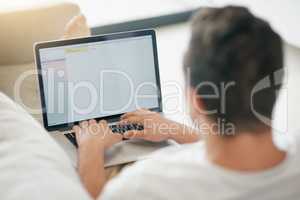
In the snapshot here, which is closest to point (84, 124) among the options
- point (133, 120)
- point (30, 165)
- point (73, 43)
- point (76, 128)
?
point (76, 128)

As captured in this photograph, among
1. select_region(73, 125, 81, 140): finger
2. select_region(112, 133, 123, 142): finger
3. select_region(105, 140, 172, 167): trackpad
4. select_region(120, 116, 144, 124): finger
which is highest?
select_region(120, 116, 144, 124): finger

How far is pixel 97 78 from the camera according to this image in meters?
1.46

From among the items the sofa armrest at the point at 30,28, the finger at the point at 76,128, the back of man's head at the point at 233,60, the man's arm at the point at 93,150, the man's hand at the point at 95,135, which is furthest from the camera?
the sofa armrest at the point at 30,28

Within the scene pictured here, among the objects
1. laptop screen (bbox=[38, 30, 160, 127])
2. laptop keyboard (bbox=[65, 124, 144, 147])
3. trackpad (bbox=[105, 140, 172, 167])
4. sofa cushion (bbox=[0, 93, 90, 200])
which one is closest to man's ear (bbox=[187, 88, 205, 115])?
sofa cushion (bbox=[0, 93, 90, 200])

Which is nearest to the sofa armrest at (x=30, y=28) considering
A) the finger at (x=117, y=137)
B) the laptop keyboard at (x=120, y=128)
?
the laptop keyboard at (x=120, y=128)

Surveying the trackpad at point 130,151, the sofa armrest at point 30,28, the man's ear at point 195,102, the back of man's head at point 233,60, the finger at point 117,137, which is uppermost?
the sofa armrest at point 30,28

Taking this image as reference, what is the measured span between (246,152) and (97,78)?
0.73 metres

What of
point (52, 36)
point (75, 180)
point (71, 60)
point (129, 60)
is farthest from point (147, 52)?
point (75, 180)

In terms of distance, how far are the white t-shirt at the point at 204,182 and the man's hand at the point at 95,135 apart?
364mm

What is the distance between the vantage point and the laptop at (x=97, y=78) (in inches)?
55.9

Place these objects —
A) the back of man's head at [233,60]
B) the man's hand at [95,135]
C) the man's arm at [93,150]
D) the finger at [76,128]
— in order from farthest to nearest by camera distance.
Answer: the finger at [76,128] → the man's hand at [95,135] → the man's arm at [93,150] → the back of man's head at [233,60]

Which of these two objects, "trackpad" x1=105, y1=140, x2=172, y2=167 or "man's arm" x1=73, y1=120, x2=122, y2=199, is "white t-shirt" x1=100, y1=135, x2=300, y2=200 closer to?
"man's arm" x1=73, y1=120, x2=122, y2=199

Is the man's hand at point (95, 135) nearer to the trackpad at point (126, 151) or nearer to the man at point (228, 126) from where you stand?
the trackpad at point (126, 151)

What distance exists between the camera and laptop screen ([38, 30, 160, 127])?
142cm
